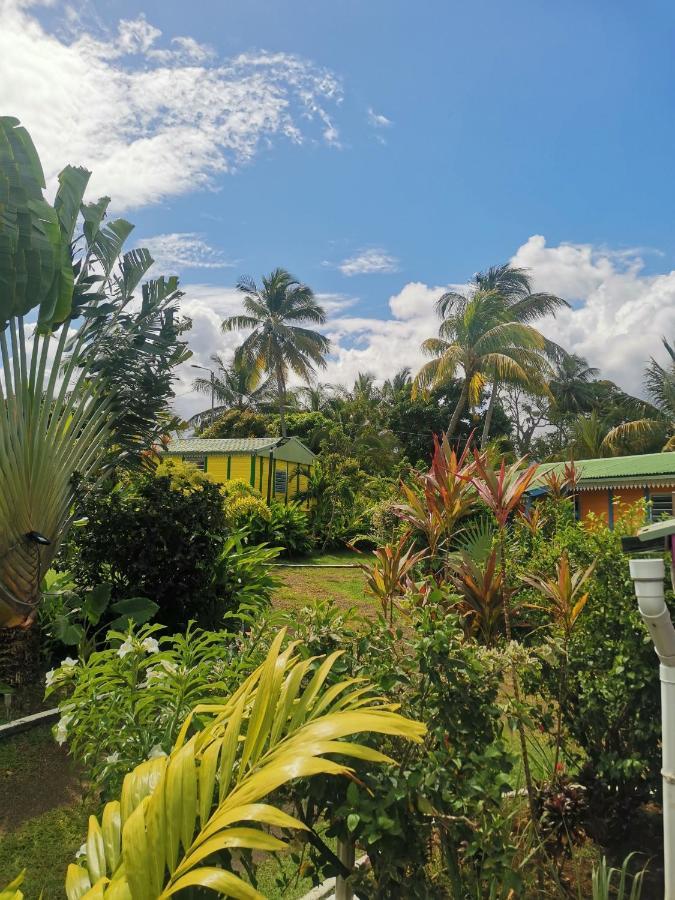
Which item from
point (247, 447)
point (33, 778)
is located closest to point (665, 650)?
point (33, 778)

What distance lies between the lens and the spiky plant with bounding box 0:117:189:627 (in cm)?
646

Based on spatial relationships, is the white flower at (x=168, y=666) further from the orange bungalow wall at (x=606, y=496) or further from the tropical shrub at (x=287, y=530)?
the orange bungalow wall at (x=606, y=496)

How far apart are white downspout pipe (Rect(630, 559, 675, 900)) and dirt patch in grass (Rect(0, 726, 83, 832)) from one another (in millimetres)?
3677

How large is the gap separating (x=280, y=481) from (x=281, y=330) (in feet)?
37.7

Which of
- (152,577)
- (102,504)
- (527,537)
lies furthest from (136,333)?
(527,537)

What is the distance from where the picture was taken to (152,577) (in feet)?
23.8

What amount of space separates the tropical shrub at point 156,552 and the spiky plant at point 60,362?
44cm

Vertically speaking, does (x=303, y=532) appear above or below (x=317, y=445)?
below

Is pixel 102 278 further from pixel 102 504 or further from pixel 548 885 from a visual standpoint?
pixel 548 885

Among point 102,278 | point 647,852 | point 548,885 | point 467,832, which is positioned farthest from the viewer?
point 102,278

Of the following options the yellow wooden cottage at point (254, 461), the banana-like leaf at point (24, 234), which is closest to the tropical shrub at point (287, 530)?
the yellow wooden cottage at point (254, 461)

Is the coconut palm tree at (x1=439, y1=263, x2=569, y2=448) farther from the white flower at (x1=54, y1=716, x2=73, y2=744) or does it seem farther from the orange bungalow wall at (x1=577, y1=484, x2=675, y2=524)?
the white flower at (x1=54, y1=716, x2=73, y2=744)

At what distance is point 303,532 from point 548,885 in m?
15.0

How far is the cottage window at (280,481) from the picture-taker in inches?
951
